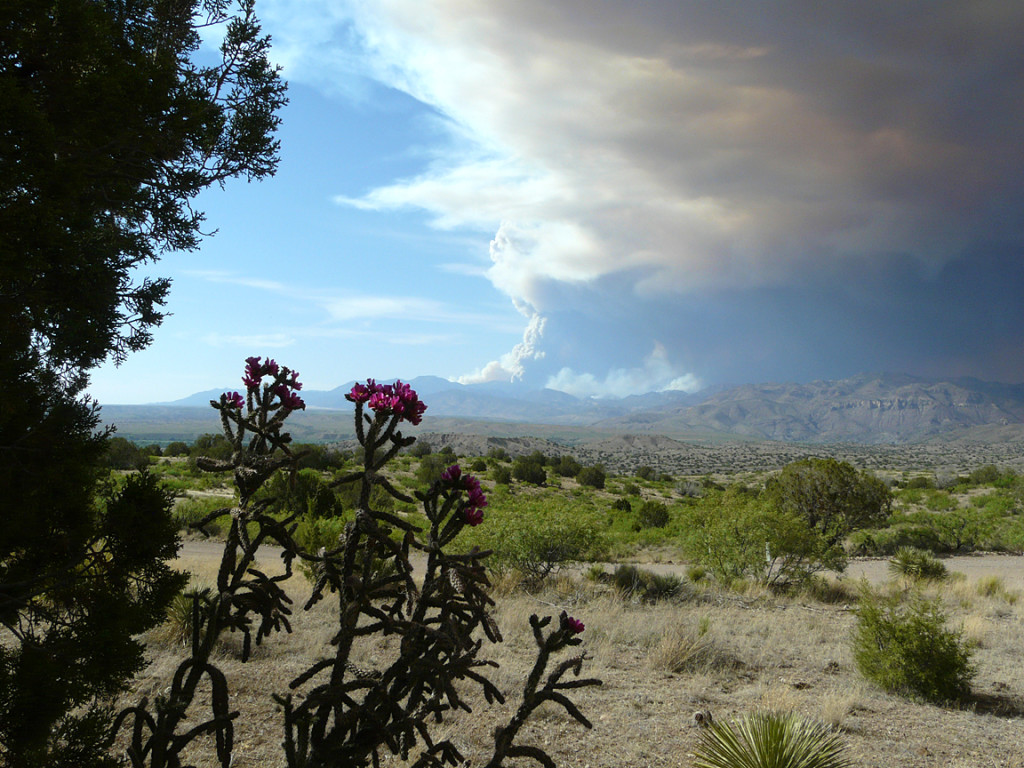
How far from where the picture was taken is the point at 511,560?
44.9 ft

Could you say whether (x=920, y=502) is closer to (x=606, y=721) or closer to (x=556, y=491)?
(x=556, y=491)

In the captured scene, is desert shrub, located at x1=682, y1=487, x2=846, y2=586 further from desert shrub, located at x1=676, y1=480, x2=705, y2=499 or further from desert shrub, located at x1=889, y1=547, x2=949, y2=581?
desert shrub, located at x1=676, y1=480, x2=705, y2=499

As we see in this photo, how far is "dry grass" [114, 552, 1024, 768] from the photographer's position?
5.34m

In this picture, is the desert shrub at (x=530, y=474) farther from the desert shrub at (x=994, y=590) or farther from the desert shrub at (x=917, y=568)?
the desert shrub at (x=994, y=590)

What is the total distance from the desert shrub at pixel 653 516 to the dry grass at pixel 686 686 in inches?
648

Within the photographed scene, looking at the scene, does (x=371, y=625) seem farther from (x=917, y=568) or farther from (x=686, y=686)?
(x=917, y=568)

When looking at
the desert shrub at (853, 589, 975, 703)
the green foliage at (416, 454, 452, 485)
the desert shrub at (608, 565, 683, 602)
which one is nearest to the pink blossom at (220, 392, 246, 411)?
the desert shrub at (853, 589, 975, 703)

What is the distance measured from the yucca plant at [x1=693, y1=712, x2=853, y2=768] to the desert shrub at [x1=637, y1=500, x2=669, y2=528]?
75.8ft

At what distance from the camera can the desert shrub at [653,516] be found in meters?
27.8

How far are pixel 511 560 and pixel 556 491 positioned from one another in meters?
25.2

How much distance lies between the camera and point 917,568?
16.0 m

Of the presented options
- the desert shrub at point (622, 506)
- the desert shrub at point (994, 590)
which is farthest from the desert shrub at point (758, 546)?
the desert shrub at point (622, 506)

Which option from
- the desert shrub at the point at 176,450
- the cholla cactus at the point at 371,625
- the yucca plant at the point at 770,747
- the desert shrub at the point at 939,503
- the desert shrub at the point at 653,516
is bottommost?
the desert shrub at the point at 939,503

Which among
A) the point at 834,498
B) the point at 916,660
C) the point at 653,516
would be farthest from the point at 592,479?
the point at 916,660
